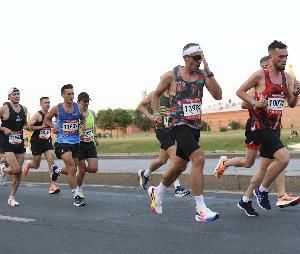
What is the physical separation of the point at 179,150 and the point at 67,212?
228 cm

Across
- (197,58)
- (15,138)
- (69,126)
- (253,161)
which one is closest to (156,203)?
(253,161)

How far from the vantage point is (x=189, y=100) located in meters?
7.12

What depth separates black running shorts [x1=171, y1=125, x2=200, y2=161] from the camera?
6.93 metres

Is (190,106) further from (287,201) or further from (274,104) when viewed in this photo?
(287,201)

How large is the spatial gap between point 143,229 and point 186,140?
1.11 m

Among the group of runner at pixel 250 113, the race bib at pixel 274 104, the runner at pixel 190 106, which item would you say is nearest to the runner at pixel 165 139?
the group of runner at pixel 250 113

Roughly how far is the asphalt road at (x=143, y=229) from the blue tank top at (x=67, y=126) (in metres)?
1.04

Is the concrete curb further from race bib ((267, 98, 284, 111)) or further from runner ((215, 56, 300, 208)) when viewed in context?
race bib ((267, 98, 284, 111))

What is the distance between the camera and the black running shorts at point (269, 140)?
7.22m

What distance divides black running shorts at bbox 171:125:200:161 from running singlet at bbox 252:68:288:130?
0.85m

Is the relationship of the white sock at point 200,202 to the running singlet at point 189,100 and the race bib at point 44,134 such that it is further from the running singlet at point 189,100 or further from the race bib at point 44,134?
the race bib at point 44,134

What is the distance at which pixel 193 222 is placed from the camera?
7109 millimetres

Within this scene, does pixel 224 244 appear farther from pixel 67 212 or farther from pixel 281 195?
pixel 67 212

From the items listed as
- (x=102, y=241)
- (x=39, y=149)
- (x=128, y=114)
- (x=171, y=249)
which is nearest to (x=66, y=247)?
(x=102, y=241)
